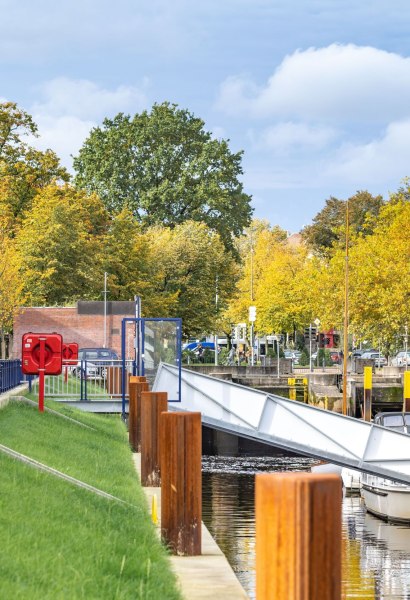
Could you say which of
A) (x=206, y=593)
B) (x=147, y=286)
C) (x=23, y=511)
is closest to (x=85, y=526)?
(x=23, y=511)

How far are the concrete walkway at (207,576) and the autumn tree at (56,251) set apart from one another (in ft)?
199

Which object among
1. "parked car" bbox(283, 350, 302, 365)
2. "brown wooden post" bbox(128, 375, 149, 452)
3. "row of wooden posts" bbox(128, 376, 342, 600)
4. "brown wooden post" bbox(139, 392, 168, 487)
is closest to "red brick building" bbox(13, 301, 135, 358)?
"parked car" bbox(283, 350, 302, 365)

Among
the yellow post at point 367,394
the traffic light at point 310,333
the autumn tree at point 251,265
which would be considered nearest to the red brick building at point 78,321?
the traffic light at point 310,333

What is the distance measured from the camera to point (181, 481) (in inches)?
513

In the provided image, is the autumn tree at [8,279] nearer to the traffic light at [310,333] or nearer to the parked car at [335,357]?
the traffic light at [310,333]

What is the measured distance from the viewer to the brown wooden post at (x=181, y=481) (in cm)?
1283

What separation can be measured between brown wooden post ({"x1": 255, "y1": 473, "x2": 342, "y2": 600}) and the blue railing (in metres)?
27.4

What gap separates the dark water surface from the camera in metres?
22.6

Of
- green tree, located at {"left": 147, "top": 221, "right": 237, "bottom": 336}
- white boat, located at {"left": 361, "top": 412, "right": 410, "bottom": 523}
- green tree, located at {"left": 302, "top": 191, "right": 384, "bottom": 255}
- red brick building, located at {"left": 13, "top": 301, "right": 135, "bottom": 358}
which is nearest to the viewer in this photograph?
white boat, located at {"left": 361, "top": 412, "right": 410, "bottom": 523}

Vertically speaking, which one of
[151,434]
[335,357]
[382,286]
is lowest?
[151,434]

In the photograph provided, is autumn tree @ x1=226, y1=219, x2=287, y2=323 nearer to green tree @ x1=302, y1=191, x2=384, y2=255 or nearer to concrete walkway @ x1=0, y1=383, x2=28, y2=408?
green tree @ x1=302, y1=191, x2=384, y2=255

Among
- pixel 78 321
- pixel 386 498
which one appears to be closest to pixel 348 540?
pixel 386 498

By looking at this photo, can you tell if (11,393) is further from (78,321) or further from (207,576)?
(78,321)

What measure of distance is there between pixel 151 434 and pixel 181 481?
8093 mm
